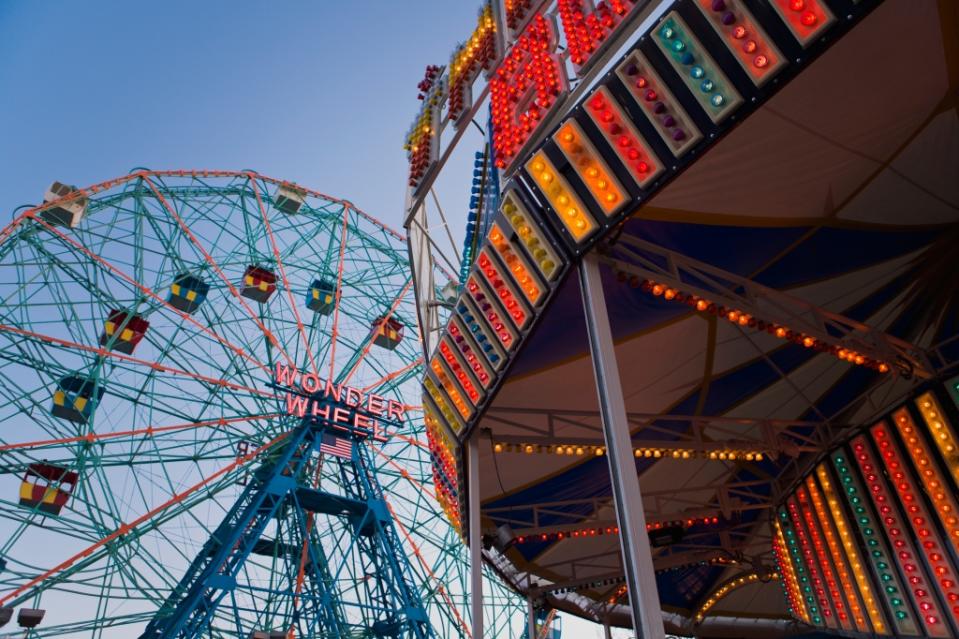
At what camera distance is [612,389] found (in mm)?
5973

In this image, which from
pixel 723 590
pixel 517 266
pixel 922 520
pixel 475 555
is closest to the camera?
pixel 517 266

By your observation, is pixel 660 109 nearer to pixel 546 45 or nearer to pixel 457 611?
pixel 546 45

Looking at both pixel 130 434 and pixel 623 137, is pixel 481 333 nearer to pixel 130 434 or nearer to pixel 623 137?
pixel 623 137

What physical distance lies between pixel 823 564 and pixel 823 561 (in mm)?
55

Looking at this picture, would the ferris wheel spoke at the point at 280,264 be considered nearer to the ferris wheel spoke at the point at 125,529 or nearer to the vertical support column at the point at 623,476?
the ferris wheel spoke at the point at 125,529

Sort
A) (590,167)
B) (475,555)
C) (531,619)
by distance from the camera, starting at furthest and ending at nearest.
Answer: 1. (531,619)
2. (475,555)
3. (590,167)

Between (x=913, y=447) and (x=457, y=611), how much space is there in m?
17.2

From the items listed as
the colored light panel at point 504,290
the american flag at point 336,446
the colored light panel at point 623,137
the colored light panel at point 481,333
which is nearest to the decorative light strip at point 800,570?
the colored light panel at point 481,333

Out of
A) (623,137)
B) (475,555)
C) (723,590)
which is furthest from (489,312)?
(723,590)

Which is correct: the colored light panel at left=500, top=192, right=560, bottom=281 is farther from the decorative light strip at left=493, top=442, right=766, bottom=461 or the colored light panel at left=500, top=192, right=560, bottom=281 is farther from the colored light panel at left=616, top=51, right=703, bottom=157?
the decorative light strip at left=493, top=442, right=766, bottom=461

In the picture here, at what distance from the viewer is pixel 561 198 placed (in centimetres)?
654

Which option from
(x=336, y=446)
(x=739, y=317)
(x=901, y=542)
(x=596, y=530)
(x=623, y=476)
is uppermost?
(x=336, y=446)

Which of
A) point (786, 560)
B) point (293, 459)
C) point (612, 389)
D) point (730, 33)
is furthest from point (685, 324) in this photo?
point (293, 459)

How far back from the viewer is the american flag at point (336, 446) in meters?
21.3
